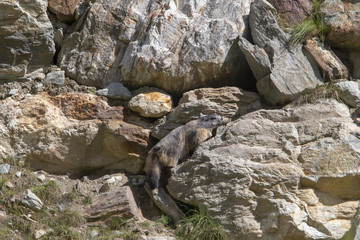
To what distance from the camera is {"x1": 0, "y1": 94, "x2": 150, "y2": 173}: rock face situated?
8008 millimetres

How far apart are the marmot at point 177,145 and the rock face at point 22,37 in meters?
3.09

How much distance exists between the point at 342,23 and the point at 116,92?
4.33m

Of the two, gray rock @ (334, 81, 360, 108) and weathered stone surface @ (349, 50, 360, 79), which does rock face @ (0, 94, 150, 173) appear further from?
weathered stone surface @ (349, 50, 360, 79)

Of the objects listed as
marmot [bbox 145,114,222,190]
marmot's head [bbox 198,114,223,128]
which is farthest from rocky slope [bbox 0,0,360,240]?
marmot [bbox 145,114,222,190]

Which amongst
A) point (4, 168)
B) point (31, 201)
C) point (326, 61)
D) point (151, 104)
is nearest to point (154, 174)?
point (151, 104)

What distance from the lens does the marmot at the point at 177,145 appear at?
7.50 m

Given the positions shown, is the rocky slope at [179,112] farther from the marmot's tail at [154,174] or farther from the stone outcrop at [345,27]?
the marmot's tail at [154,174]

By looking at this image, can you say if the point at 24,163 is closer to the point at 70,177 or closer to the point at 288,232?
the point at 70,177

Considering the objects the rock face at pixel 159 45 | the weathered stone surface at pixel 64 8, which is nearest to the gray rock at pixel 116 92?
the rock face at pixel 159 45

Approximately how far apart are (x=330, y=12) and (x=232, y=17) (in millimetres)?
1815

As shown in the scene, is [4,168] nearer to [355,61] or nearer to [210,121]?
[210,121]

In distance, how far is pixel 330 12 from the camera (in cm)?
853

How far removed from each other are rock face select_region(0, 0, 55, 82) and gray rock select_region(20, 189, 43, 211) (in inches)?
104

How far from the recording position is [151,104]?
324 inches
